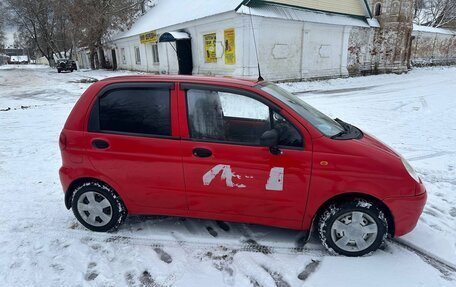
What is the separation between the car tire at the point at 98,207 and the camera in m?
3.52

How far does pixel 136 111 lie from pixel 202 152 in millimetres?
858

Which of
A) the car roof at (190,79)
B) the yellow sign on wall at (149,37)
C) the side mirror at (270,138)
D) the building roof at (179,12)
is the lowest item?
the side mirror at (270,138)

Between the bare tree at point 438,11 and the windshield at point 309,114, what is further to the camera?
the bare tree at point 438,11

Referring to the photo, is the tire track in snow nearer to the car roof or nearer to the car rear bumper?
the car rear bumper

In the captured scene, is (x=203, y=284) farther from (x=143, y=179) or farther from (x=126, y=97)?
(x=126, y=97)

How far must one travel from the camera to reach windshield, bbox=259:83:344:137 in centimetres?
317

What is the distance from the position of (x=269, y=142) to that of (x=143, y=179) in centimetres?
141

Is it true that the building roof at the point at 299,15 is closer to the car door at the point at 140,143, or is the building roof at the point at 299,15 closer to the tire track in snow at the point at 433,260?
the car door at the point at 140,143

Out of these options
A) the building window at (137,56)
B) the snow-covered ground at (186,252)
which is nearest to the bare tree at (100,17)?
the building window at (137,56)

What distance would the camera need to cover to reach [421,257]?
315 centimetres

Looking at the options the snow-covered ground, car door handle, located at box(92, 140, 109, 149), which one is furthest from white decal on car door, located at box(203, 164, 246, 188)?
car door handle, located at box(92, 140, 109, 149)

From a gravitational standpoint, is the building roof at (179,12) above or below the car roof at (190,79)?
above

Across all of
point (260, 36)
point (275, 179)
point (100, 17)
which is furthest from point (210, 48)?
point (275, 179)

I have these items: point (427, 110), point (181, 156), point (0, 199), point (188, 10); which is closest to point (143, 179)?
point (181, 156)
